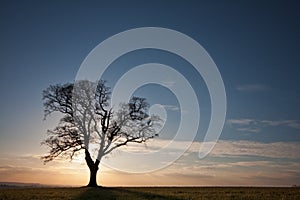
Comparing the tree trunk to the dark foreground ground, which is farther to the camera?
the tree trunk

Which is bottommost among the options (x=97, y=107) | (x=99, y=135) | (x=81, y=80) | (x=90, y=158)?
(x=90, y=158)

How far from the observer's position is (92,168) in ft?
157

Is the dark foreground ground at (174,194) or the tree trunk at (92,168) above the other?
the tree trunk at (92,168)

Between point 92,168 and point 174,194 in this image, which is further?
point 92,168

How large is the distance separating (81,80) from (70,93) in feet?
7.28

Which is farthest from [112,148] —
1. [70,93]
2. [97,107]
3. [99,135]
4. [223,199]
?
[223,199]

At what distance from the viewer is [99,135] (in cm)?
4903

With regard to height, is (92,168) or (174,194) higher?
(92,168)

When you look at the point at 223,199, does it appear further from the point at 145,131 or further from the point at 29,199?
the point at 145,131

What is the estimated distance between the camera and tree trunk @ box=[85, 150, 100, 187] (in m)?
47.4

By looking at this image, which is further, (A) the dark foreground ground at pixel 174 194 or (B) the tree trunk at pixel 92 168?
(B) the tree trunk at pixel 92 168

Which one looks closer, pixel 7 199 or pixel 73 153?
pixel 7 199

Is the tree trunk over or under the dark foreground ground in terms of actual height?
over

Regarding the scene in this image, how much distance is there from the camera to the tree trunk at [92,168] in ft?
156
